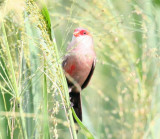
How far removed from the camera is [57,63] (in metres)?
1.54

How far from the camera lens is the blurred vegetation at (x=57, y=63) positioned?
157cm

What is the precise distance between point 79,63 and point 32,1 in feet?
5.49

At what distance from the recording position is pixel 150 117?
2.28m

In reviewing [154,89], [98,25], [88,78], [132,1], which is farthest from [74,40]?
[132,1]

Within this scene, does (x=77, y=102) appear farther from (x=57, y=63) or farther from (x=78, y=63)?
(x=57, y=63)

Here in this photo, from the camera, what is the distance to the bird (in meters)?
3.04

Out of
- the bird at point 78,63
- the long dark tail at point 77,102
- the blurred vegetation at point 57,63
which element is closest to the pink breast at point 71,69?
the bird at point 78,63

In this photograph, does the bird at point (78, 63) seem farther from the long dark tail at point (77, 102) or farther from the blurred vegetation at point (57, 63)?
the blurred vegetation at point (57, 63)

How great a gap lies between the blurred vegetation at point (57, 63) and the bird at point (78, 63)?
19cm

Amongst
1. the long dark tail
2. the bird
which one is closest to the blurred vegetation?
the long dark tail

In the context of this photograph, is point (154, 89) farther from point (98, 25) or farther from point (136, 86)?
point (98, 25)

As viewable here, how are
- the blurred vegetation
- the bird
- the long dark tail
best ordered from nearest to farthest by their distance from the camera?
the blurred vegetation
the long dark tail
the bird

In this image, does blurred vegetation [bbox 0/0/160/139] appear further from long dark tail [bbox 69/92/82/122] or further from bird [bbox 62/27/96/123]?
bird [bbox 62/27/96/123]

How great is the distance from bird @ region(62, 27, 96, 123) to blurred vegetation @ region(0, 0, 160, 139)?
0.63 ft
